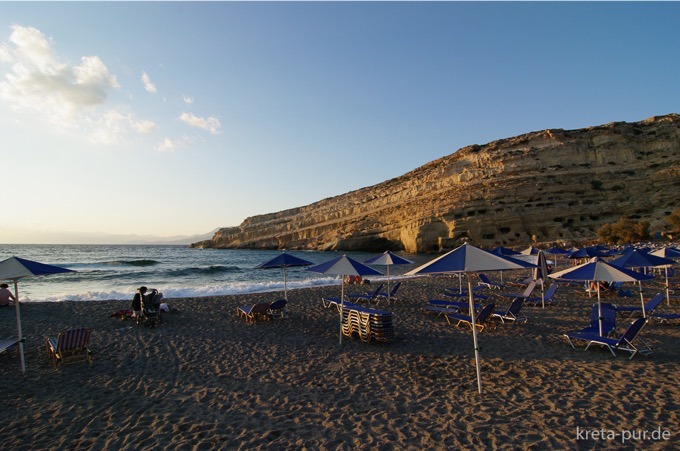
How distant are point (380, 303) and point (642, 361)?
28.3ft

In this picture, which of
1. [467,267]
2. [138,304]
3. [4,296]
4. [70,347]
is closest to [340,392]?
[467,267]

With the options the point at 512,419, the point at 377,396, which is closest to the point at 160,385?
the point at 377,396

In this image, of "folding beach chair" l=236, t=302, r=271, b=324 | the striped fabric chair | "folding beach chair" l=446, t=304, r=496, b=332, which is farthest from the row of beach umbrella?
"folding beach chair" l=236, t=302, r=271, b=324

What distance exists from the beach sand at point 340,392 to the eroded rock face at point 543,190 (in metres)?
35.2

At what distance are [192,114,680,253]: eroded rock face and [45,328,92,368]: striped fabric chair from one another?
40.7 metres

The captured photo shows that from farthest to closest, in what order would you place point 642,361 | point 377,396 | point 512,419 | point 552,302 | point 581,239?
1. point 581,239
2. point 552,302
3. point 642,361
4. point 377,396
5. point 512,419

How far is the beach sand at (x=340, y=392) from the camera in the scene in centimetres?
440

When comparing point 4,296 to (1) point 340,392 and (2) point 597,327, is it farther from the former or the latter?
(2) point 597,327

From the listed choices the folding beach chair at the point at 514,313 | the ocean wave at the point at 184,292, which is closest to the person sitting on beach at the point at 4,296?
the ocean wave at the point at 184,292

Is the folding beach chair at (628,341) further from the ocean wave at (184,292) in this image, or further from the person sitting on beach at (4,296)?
the person sitting on beach at (4,296)

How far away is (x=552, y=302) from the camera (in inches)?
536

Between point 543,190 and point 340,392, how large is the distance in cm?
4557

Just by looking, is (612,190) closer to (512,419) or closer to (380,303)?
(380,303)

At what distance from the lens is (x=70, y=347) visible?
7258mm
